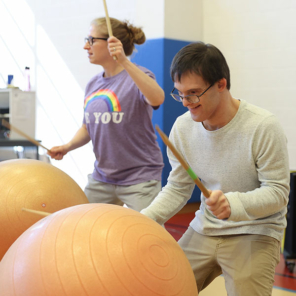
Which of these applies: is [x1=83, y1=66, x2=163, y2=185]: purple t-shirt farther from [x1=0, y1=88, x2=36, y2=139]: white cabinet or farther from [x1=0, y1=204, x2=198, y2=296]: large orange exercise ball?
[x1=0, y1=88, x2=36, y2=139]: white cabinet

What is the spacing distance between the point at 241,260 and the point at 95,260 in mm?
624

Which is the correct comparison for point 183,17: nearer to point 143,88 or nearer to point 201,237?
point 143,88

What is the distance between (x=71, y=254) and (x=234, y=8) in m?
4.02

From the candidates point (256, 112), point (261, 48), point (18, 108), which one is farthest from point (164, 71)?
point (256, 112)

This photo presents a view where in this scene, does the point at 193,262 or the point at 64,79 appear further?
the point at 64,79

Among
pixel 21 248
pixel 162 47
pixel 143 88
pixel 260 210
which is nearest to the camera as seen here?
pixel 21 248

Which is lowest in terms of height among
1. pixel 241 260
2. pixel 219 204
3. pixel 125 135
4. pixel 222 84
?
pixel 241 260

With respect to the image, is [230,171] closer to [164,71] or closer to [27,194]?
[27,194]

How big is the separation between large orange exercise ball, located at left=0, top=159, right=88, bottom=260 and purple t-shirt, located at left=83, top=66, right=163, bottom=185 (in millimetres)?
283

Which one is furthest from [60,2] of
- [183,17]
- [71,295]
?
[71,295]

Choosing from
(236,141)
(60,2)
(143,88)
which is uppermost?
(60,2)

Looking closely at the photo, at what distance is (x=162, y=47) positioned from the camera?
4.82 m

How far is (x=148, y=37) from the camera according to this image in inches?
195

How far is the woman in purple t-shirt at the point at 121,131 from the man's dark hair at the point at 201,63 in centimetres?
64
